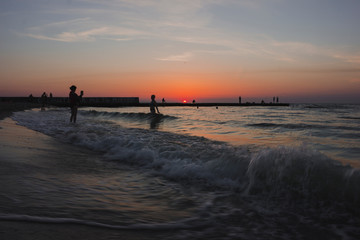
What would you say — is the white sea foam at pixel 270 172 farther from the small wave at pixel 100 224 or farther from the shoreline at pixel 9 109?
the shoreline at pixel 9 109

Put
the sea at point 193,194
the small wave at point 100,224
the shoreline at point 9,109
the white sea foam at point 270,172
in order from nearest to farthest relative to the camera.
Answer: the small wave at point 100,224, the sea at point 193,194, the white sea foam at point 270,172, the shoreline at point 9,109

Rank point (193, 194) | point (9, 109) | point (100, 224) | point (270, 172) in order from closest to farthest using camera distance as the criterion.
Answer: point (100, 224) < point (193, 194) < point (270, 172) < point (9, 109)

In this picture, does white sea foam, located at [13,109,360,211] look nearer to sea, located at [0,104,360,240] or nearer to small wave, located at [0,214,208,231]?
sea, located at [0,104,360,240]

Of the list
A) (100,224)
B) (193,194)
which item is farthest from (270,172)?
(100,224)

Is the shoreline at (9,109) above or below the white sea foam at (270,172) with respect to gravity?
above

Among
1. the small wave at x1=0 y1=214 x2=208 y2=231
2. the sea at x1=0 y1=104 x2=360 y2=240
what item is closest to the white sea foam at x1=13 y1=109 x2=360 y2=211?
the sea at x1=0 y1=104 x2=360 y2=240

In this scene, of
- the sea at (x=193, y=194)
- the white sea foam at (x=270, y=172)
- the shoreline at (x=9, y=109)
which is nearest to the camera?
the sea at (x=193, y=194)

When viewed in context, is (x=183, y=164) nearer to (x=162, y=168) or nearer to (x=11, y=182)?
(x=162, y=168)

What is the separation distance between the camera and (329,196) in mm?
4156

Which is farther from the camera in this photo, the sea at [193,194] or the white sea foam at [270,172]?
the white sea foam at [270,172]

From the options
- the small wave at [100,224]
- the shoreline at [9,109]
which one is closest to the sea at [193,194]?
the small wave at [100,224]

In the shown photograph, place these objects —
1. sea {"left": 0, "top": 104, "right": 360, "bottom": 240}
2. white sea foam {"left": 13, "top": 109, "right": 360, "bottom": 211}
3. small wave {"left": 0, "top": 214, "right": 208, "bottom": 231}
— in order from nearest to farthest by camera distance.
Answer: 1. small wave {"left": 0, "top": 214, "right": 208, "bottom": 231}
2. sea {"left": 0, "top": 104, "right": 360, "bottom": 240}
3. white sea foam {"left": 13, "top": 109, "right": 360, "bottom": 211}

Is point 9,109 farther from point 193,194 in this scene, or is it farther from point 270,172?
point 270,172

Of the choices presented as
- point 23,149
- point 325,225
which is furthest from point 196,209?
point 23,149
